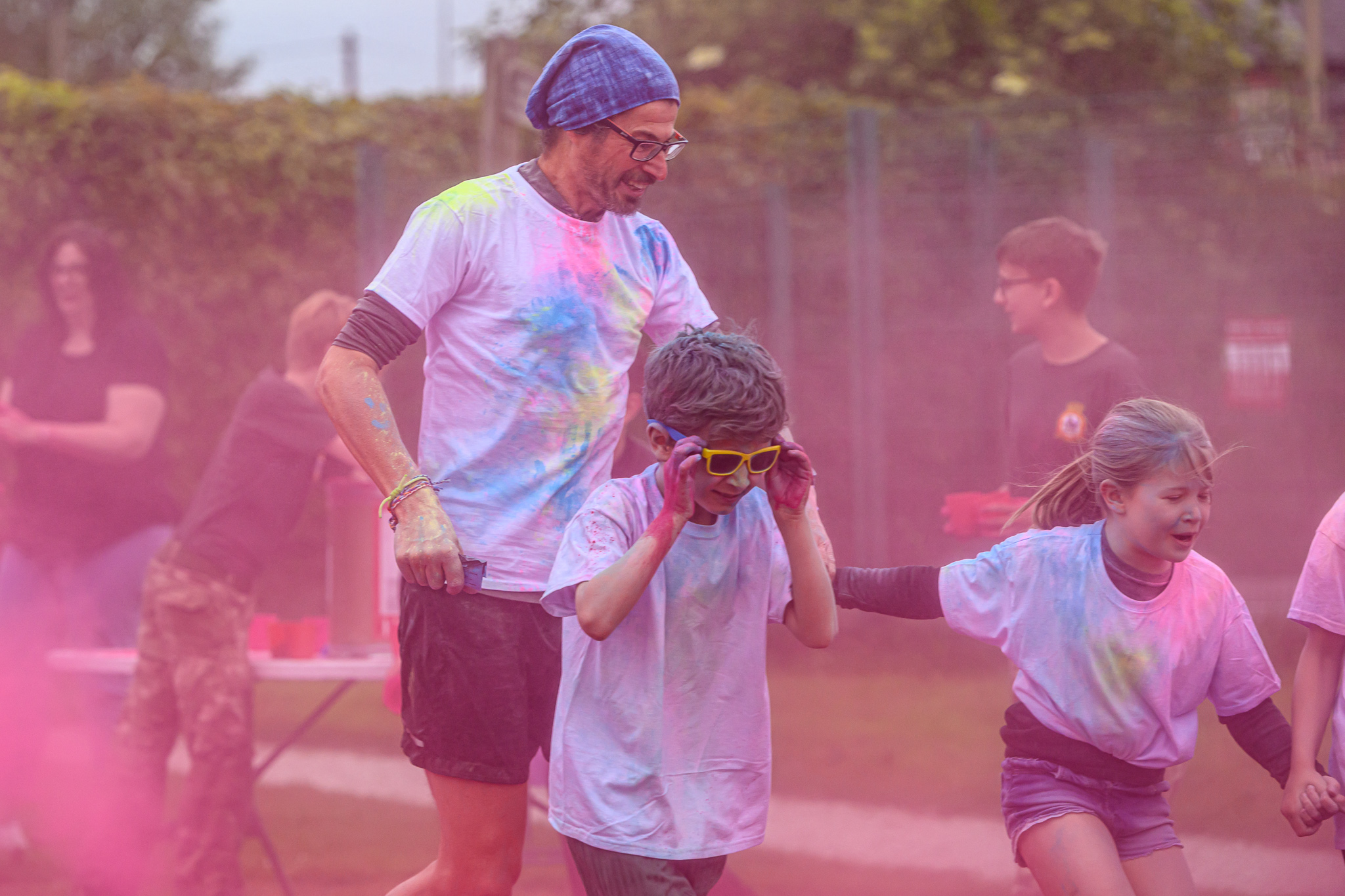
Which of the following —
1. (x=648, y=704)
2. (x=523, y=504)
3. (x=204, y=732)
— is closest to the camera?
(x=648, y=704)

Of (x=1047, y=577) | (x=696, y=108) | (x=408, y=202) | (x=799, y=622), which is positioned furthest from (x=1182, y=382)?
(x=799, y=622)

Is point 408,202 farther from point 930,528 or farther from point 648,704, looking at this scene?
point 648,704

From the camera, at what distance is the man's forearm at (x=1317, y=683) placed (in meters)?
2.79

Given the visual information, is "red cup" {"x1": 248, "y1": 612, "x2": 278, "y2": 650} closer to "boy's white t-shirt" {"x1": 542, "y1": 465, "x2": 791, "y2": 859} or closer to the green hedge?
"boy's white t-shirt" {"x1": 542, "y1": 465, "x2": 791, "y2": 859}

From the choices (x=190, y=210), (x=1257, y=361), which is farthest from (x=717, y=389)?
(x=190, y=210)

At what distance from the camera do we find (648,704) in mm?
2504

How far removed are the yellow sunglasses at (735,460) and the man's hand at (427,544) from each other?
513 mm

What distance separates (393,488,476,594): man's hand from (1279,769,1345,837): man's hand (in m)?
1.62

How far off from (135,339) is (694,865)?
327 cm

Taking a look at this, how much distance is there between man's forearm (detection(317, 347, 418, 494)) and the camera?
264 cm

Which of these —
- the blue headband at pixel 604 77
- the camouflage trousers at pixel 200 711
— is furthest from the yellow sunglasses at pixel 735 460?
the camouflage trousers at pixel 200 711

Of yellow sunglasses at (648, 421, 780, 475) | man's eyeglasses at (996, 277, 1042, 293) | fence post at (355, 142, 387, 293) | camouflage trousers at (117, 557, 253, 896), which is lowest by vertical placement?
camouflage trousers at (117, 557, 253, 896)

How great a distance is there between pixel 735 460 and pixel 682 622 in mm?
341

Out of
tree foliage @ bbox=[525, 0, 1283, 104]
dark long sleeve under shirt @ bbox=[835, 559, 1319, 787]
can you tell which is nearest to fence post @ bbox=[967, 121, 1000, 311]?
tree foliage @ bbox=[525, 0, 1283, 104]
